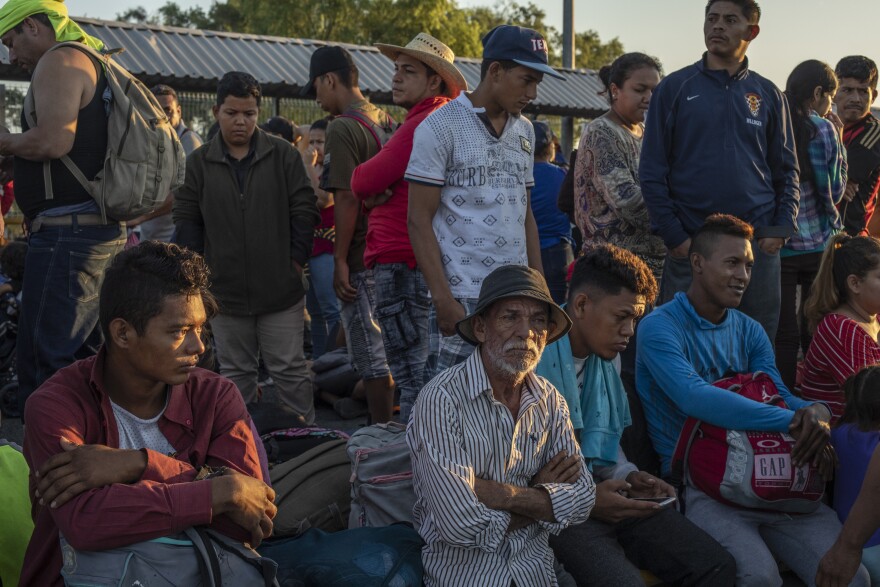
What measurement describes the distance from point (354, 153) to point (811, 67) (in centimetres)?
297

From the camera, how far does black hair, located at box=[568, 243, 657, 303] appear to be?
4145 mm

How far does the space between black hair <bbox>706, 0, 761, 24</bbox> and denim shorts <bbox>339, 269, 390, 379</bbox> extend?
234cm

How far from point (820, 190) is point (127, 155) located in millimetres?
4125

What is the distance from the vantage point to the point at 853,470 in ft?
14.1

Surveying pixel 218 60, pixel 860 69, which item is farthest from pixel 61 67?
pixel 218 60

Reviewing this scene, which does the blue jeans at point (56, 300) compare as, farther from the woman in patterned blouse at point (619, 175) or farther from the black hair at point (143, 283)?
the woman in patterned blouse at point (619, 175)

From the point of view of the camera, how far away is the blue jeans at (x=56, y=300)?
4.39 m

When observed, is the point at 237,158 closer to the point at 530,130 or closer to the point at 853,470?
the point at 530,130

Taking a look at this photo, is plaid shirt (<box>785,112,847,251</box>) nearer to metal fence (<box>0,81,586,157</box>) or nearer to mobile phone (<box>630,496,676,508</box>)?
mobile phone (<box>630,496,676,508</box>)

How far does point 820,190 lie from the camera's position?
638 cm

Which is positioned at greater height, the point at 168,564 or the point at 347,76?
the point at 347,76

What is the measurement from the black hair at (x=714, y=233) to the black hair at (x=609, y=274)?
634 mm

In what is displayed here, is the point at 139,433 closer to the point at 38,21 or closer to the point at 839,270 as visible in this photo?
the point at 38,21

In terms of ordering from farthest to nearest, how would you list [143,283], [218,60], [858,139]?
[218,60] < [858,139] < [143,283]
